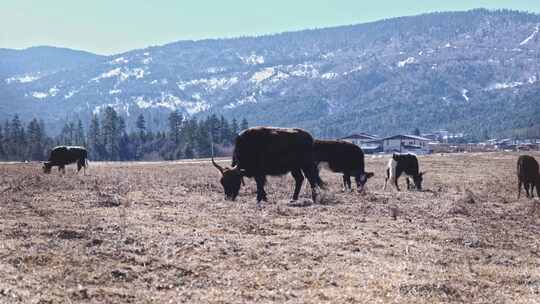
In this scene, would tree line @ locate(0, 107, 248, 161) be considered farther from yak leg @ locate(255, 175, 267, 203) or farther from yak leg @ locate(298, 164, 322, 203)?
yak leg @ locate(255, 175, 267, 203)

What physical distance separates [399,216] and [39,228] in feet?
38.9

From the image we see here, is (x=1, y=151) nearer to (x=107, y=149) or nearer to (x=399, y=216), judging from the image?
(x=107, y=149)

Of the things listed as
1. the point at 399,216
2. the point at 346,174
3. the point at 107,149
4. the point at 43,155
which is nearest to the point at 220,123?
the point at 107,149

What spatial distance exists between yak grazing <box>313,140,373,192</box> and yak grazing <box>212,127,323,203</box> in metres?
7.61

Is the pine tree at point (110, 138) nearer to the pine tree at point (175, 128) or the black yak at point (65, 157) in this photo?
the pine tree at point (175, 128)

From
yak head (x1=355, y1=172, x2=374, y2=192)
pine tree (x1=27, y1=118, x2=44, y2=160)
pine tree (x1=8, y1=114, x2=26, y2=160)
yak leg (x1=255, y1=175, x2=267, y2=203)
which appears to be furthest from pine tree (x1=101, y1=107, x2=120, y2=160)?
yak leg (x1=255, y1=175, x2=267, y2=203)

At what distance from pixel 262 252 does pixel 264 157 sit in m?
11.6

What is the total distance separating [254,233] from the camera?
18.0 metres

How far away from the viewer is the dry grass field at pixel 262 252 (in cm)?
1197

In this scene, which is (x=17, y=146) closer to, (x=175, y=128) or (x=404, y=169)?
(x=175, y=128)

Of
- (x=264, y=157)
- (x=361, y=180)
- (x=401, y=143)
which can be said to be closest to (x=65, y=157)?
(x=361, y=180)

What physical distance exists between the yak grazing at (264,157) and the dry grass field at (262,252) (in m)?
1.11

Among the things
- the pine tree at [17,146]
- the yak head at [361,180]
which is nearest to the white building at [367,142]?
the pine tree at [17,146]

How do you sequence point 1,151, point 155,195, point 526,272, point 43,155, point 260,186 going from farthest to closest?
1. point 43,155
2. point 1,151
3. point 155,195
4. point 260,186
5. point 526,272
